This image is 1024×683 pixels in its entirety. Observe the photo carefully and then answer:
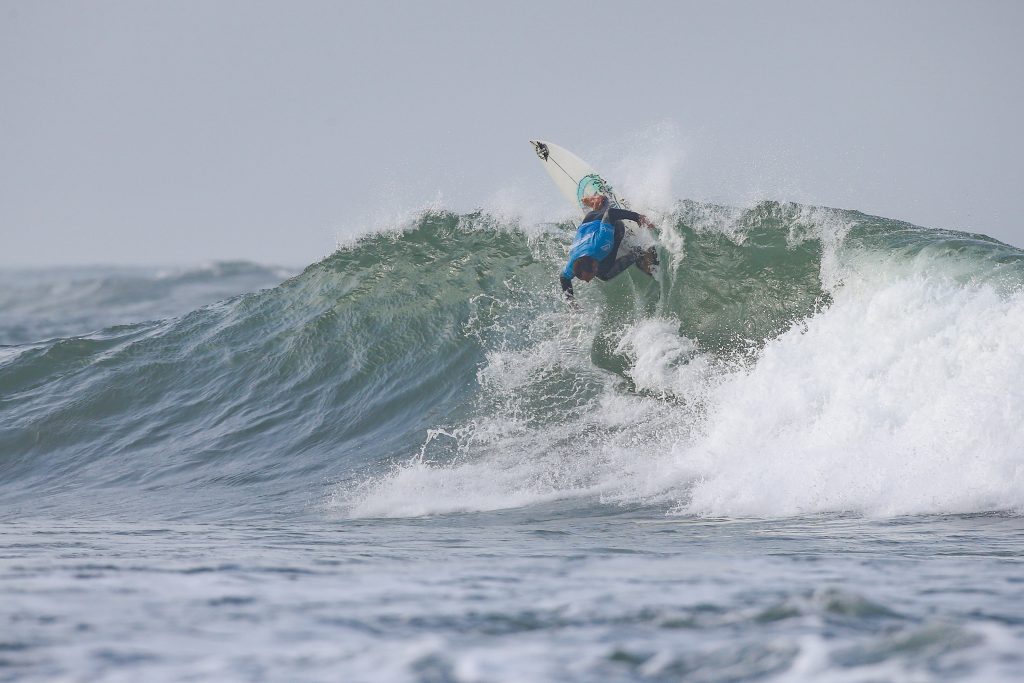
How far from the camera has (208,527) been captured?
24.4ft

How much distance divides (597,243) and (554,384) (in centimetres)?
170

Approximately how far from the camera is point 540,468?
28.3 ft

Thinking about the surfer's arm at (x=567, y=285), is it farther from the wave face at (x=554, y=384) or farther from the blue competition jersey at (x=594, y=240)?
the wave face at (x=554, y=384)

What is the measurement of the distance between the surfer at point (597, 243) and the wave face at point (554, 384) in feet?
1.47

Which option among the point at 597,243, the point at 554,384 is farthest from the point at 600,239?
the point at 554,384

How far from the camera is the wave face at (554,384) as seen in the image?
7.60m

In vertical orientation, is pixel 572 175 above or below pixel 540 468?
above

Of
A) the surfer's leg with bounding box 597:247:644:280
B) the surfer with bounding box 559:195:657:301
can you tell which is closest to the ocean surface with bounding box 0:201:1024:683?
the surfer's leg with bounding box 597:247:644:280

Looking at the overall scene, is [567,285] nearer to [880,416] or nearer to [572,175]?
[572,175]

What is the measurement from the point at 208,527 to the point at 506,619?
409 centimetres

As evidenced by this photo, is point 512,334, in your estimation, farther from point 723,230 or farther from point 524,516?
→ point 524,516

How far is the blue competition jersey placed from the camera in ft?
36.6

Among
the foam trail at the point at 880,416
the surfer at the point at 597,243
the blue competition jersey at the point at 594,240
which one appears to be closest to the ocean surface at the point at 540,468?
the foam trail at the point at 880,416

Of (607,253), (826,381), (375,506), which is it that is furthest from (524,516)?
(607,253)
